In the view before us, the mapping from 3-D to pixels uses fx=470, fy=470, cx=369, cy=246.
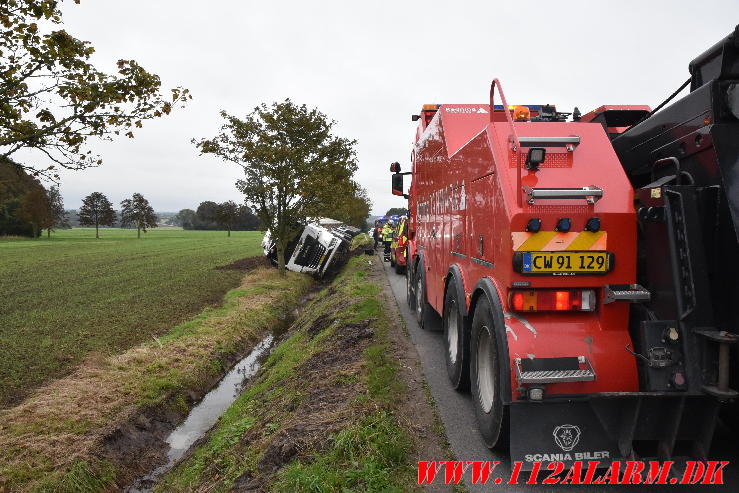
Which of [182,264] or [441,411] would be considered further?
[182,264]

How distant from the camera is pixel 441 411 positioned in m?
4.87

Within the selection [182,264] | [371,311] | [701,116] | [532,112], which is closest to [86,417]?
[371,311]

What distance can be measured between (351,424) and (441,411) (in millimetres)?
1044

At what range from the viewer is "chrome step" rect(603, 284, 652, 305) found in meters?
3.34

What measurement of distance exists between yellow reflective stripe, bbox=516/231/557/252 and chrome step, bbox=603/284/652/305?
56 centimetres

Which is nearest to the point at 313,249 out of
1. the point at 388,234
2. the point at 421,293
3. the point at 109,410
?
the point at 388,234

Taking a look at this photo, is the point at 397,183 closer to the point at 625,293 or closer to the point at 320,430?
the point at 320,430

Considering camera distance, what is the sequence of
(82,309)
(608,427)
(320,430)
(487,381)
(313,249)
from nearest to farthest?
(608,427) < (487,381) < (320,430) < (82,309) < (313,249)

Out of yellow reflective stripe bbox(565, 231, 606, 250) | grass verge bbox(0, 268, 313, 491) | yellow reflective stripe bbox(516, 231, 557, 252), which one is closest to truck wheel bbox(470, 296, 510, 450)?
yellow reflective stripe bbox(516, 231, 557, 252)

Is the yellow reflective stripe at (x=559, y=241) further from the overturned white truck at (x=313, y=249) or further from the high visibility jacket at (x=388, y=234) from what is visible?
the high visibility jacket at (x=388, y=234)

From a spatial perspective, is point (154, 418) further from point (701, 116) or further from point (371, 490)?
point (701, 116)

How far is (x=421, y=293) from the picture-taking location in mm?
8477

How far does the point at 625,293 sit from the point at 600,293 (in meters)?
0.19

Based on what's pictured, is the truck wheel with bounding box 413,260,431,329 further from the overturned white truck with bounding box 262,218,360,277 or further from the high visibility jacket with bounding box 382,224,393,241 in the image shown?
the high visibility jacket with bounding box 382,224,393,241
